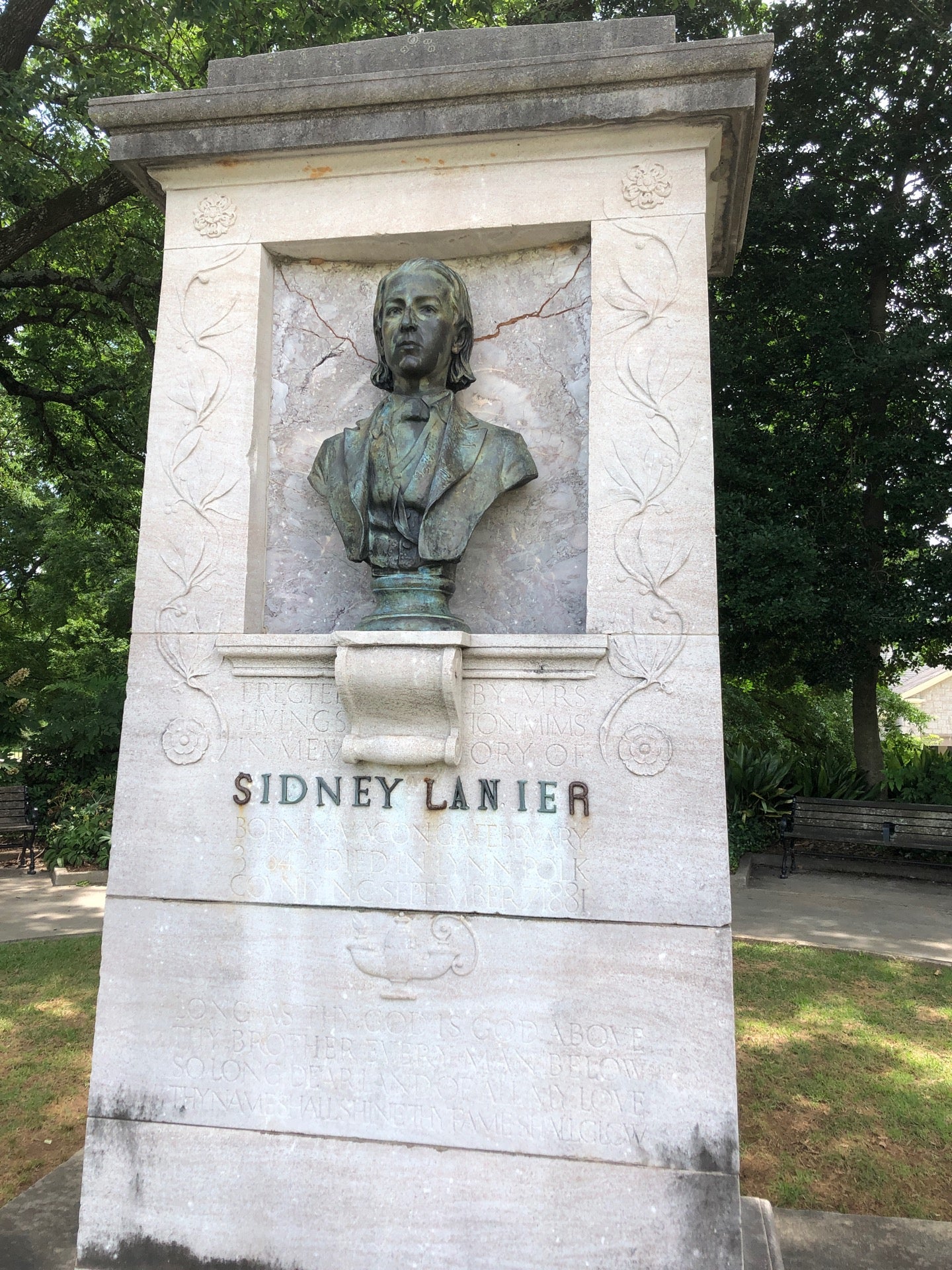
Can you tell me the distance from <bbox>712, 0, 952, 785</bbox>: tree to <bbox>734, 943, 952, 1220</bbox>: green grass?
16.7ft

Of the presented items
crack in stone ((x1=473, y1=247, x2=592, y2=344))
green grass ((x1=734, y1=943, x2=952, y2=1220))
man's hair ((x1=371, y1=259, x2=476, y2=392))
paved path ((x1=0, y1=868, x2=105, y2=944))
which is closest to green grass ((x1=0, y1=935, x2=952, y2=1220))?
green grass ((x1=734, y1=943, x2=952, y2=1220))

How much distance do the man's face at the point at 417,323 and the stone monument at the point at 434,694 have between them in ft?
0.05

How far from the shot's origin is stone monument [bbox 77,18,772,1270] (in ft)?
10.5

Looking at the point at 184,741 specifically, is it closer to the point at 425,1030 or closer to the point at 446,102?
the point at 425,1030

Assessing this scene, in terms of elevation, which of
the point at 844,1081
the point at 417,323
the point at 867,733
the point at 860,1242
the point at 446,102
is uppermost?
the point at 446,102

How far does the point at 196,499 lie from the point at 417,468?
0.90 meters

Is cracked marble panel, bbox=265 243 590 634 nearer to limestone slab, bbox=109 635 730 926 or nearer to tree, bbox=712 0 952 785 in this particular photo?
limestone slab, bbox=109 635 730 926

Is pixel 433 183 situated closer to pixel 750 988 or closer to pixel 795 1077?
pixel 795 1077

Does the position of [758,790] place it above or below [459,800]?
above

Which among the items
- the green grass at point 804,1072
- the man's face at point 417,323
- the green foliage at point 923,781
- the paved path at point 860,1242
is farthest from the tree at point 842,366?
the man's face at point 417,323

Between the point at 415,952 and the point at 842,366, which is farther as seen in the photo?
the point at 842,366

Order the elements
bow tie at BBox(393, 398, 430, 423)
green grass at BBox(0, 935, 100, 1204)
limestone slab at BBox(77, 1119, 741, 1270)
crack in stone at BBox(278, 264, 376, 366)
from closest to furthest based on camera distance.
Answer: limestone slab at BBox(77, 1119, 741, 1270) → bow tie at BBox(393, 398, 430, 423) → crack in stone at BBox(278, 264, 376, 366) → green grass at BBox(0, 935, 100, 1204)

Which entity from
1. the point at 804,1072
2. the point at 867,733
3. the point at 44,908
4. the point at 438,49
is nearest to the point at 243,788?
the point at 438,49

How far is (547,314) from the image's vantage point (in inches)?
156
